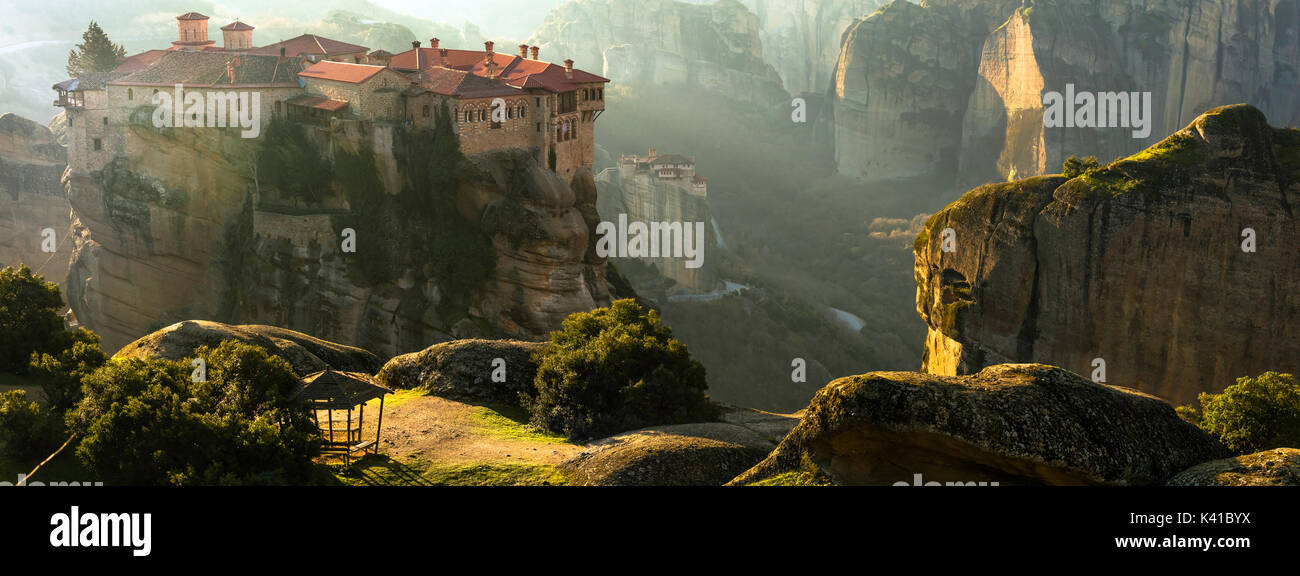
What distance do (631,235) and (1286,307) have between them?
46.8 meters

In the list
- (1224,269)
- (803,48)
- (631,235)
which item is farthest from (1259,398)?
(803,48)

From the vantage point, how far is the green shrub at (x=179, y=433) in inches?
668

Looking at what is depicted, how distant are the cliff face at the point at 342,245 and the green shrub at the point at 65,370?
78.2 feet

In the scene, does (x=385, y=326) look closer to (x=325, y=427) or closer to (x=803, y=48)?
(x=325, y=427)

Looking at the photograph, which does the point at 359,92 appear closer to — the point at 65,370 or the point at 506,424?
the point at 65,370

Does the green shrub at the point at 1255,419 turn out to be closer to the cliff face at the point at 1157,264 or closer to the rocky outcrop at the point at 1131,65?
the cliff face at the point at 1157,264

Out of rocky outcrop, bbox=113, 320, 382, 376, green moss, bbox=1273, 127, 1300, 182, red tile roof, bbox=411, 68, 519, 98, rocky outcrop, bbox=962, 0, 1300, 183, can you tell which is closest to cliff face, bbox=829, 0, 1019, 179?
rocky outcrop, bbox=962, 0, 1300, 183

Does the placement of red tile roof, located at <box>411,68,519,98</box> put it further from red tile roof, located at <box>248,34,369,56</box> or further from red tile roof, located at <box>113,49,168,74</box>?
red tile roof, located at <box>113,49,168,74</box>

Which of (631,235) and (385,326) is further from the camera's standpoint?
(631,235)

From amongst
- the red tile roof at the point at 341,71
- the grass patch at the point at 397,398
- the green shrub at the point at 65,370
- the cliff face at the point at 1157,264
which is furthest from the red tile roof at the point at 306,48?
the cliff face at the point at 1157,264

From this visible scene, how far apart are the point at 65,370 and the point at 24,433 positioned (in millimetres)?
3705

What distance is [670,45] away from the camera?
159750 mm

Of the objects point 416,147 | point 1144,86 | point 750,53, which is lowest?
point 416,147

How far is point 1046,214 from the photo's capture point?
32.8m
